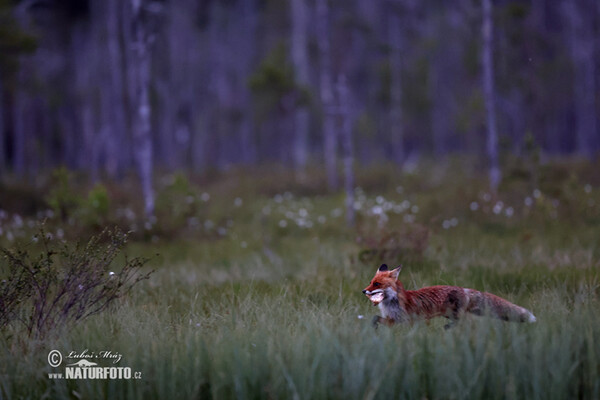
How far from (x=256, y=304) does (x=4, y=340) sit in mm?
2047

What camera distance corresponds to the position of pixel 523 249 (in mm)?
7816

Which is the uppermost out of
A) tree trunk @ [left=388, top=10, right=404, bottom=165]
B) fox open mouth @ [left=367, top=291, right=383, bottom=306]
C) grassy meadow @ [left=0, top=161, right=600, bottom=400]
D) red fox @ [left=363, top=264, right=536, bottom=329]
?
tree trunk @ [left=388, top=10, right=404, bottom=165]

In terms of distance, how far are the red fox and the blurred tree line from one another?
14.1 metres

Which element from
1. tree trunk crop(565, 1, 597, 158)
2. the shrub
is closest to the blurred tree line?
tree trunk crop(565, 1, 597, 158)

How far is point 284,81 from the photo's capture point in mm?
22688

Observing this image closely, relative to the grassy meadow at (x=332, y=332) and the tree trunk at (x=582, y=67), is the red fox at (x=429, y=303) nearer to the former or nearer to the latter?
the grassy meadow at (x=332, y=332)

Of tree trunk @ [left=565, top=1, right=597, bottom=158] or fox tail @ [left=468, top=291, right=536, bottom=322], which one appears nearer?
fox tail @ [left=468, top=291, right=536, bottom=322]

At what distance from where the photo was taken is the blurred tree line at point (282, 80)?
76.2 ft

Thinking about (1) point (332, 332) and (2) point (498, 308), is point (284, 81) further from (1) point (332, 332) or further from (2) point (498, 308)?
(1) point (332, 332)

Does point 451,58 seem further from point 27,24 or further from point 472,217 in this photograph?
point 472,217

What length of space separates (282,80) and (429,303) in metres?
19.7

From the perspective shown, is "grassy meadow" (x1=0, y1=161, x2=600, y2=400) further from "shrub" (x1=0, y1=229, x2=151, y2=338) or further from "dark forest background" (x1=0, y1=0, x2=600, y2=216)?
"dark forest background" (x1=0, y1=0, x2=600, y2=216)

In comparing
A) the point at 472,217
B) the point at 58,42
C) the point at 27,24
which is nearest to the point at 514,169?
the point at 472,217

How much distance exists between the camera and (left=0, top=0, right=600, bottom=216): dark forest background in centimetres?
2311
